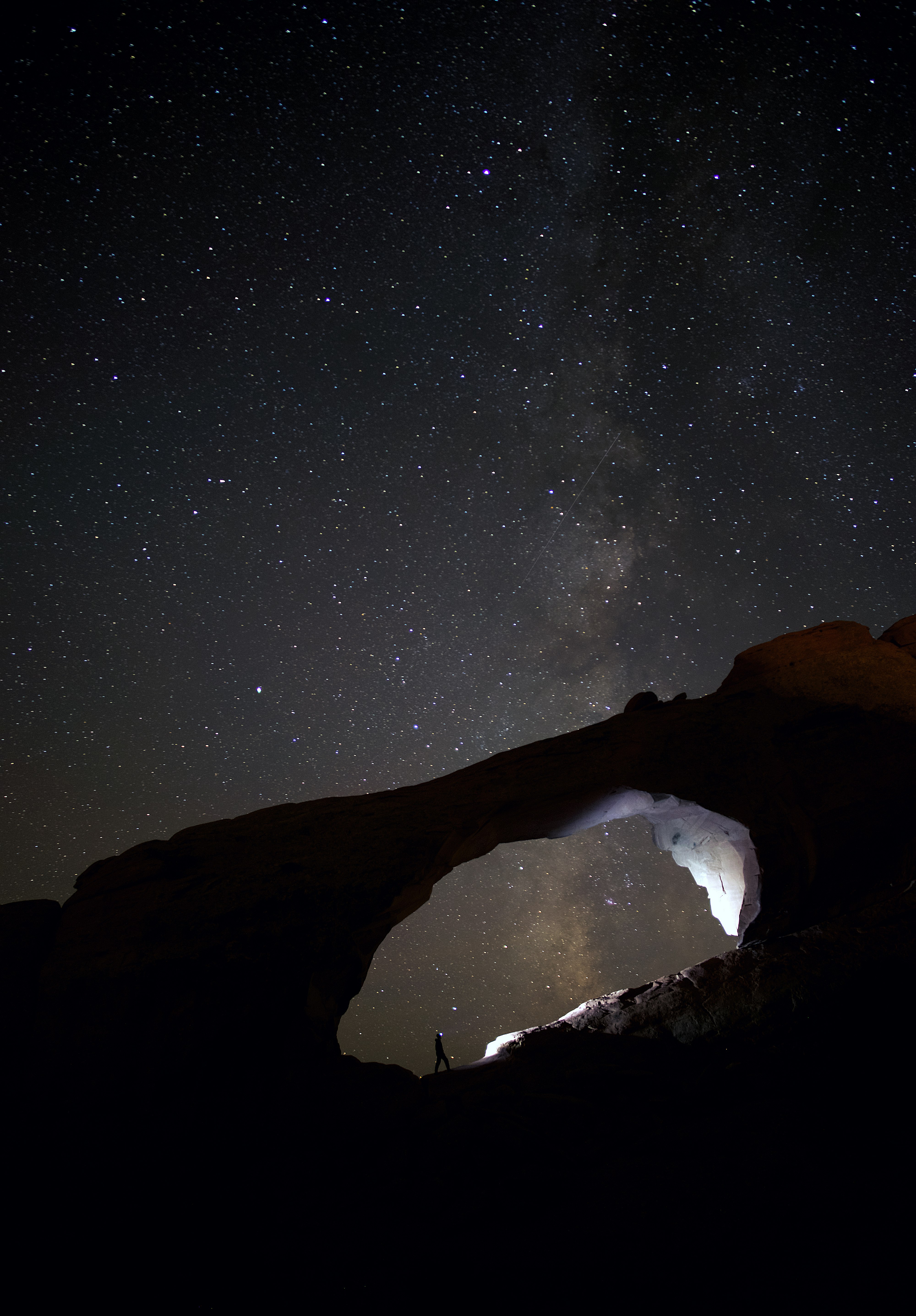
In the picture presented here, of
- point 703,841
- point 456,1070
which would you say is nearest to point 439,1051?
point 456,1070

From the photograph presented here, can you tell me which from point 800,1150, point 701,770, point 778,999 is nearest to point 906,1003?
point 778,999

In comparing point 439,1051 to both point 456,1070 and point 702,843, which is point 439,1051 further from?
point 702,843

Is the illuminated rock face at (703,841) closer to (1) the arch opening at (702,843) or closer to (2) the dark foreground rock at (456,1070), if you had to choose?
(1) the arch opening at (702,843)

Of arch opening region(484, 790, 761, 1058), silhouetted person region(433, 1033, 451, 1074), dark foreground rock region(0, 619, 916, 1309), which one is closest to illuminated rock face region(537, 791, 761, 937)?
arch opening region(484, 790, 761, 1058)

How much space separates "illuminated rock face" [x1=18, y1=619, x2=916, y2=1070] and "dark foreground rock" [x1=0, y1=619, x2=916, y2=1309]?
0.05m

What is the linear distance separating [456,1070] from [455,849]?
3472 mm

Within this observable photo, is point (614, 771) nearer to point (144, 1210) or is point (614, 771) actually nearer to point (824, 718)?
point (824, 718)

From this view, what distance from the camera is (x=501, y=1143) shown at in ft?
21.7

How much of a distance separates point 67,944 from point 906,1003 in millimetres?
12021

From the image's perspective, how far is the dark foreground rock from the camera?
5906mm

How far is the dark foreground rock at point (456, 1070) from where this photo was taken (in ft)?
19.4

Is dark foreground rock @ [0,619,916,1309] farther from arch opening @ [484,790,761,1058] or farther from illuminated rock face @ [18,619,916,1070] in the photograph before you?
arch opening @ [484,790,761,1058]

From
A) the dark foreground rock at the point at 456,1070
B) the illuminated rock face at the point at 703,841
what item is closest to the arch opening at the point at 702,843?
the illuminated rock face at the point at 703,841

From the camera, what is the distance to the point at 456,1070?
8.60m
